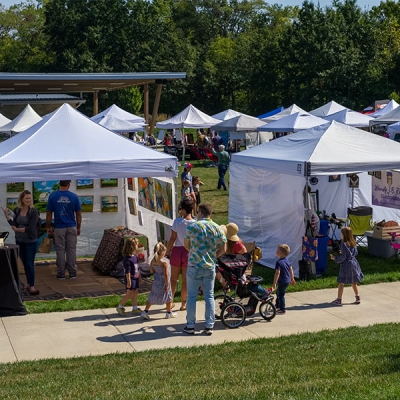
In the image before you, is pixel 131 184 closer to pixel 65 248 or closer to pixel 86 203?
pixel 86 203

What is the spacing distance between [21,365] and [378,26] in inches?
2412

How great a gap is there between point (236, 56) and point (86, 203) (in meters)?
56.3

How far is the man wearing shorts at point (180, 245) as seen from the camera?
10281mm

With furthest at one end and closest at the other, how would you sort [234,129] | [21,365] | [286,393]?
[234,129], [21,365], [286,393]

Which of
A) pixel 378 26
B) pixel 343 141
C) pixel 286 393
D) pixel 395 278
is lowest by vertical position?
pixel 395 278

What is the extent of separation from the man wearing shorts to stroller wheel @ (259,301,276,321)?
4.19ft

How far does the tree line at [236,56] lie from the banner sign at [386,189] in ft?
125

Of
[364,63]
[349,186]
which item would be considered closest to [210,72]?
[364,63]

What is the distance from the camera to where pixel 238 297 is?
1040 cm

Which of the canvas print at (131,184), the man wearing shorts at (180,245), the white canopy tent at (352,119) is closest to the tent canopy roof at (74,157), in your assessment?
the man wearing shorts at (180,245)

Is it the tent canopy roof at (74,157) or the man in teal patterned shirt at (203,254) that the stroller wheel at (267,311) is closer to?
the man in teal patterned shirt at (203,254)

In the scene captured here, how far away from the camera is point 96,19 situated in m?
66.9

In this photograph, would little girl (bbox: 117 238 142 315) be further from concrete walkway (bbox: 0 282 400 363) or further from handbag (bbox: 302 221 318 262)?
handbag (bbox: 302 221 318 262)

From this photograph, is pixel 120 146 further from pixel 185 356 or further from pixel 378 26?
pixel 378 26
